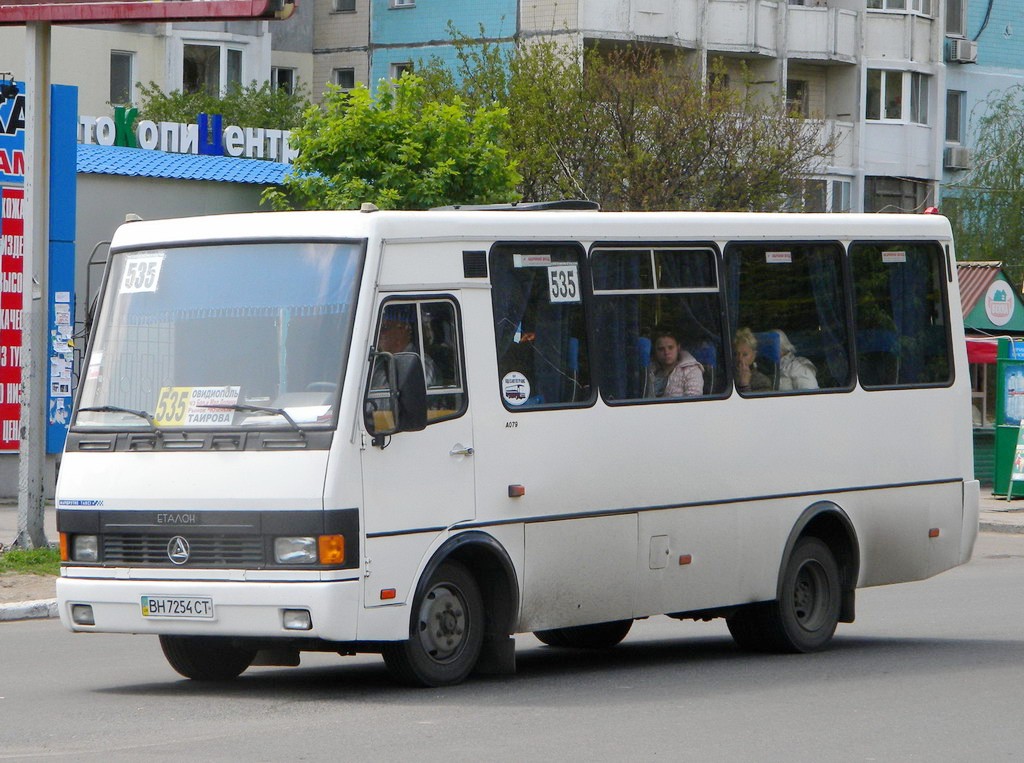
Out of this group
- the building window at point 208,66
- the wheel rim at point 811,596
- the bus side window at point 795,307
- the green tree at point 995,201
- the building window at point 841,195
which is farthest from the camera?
the building window at point 841,195

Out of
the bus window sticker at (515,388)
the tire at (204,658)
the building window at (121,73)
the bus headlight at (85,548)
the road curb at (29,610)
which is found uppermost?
the building window at (121,73)

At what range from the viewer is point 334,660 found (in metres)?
12.2

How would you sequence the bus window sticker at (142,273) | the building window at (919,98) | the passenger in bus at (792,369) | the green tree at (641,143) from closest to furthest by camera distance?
the bus window sticker at (142,273), the passenger in bus at (792,369), the green tree at (641,143), the building window at (919,98)

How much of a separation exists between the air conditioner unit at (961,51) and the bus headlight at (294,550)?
4865 cm

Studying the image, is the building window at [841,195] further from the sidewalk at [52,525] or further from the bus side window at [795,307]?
the bus side window at [795,307]

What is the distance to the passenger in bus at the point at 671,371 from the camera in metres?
11.6

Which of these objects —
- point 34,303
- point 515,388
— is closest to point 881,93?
point 34,303

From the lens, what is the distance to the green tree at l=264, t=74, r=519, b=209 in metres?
29.8

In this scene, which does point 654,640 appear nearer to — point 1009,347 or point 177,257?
point 177,257

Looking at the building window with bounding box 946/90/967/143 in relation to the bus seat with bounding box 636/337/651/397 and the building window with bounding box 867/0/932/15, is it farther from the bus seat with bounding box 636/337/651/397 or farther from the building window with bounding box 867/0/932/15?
the bus seat with bounding box 636/337/651/397

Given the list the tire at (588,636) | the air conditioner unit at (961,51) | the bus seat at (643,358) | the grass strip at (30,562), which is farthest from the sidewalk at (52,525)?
the air conditioner unit at (961,51)

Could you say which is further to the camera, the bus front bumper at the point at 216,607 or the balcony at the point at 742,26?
the balcony at the point at 742,26

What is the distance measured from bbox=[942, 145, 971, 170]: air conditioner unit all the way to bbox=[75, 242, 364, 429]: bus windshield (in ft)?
153

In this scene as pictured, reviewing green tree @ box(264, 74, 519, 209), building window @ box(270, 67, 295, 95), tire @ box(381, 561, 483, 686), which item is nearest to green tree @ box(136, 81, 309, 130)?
building window @ box(270, 67, 295, 95)
